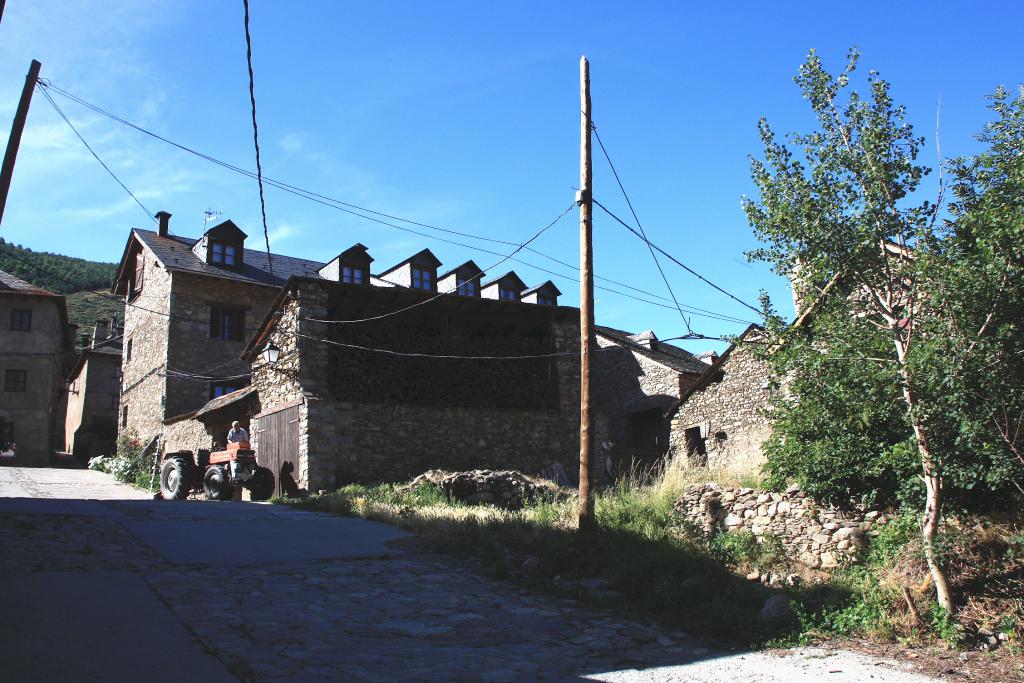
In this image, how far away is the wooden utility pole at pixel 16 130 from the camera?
9201 millimetres

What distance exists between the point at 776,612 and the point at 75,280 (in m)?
71.3

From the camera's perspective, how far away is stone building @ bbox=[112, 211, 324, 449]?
84.9 ft

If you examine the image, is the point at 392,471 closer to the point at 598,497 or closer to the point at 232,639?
the point at 598,497

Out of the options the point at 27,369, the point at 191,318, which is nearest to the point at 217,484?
the point at 191,318

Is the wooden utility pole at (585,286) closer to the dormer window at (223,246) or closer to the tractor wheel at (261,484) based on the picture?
the tractor wheel at (261,484)

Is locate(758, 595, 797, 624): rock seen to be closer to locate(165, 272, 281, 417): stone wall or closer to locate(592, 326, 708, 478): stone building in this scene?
locate(592, 326, 708, 478): stone building

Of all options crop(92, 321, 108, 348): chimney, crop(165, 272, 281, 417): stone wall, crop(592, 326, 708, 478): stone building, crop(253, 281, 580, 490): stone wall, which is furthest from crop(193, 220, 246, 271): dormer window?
crop(92, 321, 108, 348): chimney

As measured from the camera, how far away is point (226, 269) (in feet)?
90.5

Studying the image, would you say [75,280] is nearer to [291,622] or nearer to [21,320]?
[21,320]

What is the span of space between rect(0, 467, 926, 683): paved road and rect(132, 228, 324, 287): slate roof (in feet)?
58.3

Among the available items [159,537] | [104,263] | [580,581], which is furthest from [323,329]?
[104,263]

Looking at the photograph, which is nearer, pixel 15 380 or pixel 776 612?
pixel 776 612

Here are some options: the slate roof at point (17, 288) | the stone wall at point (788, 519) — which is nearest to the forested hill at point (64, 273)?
the slate roof at point (17, 288)

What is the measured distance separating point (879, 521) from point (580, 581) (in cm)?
359
